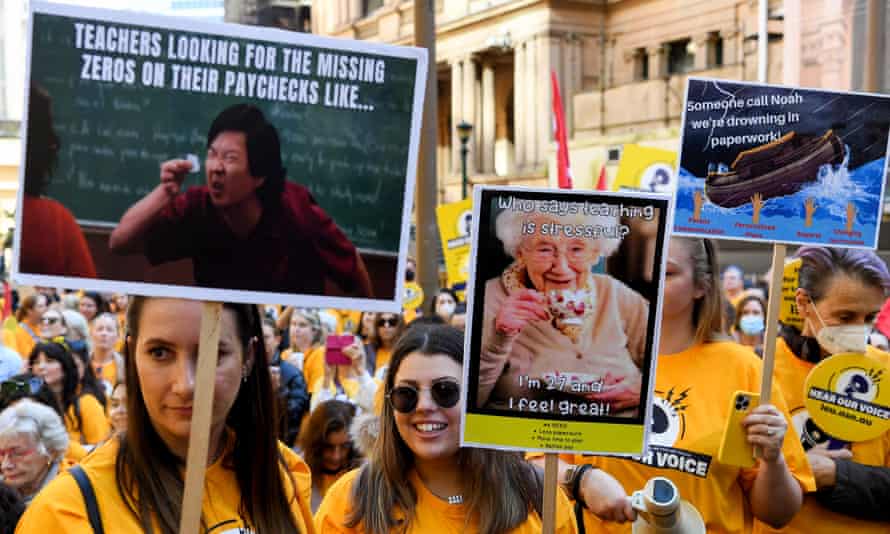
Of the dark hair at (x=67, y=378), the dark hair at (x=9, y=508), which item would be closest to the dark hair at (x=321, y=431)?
the dark hair at (x=67, y=378)

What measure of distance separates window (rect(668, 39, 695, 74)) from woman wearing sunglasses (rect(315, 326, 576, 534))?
3627 centimetres

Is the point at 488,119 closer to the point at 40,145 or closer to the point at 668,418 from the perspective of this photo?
the point at 668,418

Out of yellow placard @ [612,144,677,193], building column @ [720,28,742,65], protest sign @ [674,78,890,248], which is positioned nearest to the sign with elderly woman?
protest sign @ [674,78,890,248]

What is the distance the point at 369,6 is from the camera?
52812 mm

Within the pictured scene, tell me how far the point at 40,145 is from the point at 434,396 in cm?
123

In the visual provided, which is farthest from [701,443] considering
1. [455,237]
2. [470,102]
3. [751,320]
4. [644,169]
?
[470,102]

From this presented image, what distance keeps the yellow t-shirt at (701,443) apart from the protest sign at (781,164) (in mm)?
436

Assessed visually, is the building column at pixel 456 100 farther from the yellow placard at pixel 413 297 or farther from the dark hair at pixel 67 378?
the dark hair at pixel 67 378

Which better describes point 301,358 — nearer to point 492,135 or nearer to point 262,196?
point 262,196

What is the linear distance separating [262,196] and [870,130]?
2293mm

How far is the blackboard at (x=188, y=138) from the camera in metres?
2.15

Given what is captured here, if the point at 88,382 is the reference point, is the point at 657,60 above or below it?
above

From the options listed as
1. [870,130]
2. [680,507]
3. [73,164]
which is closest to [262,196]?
[73,164]

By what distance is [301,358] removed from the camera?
8.08 meters
